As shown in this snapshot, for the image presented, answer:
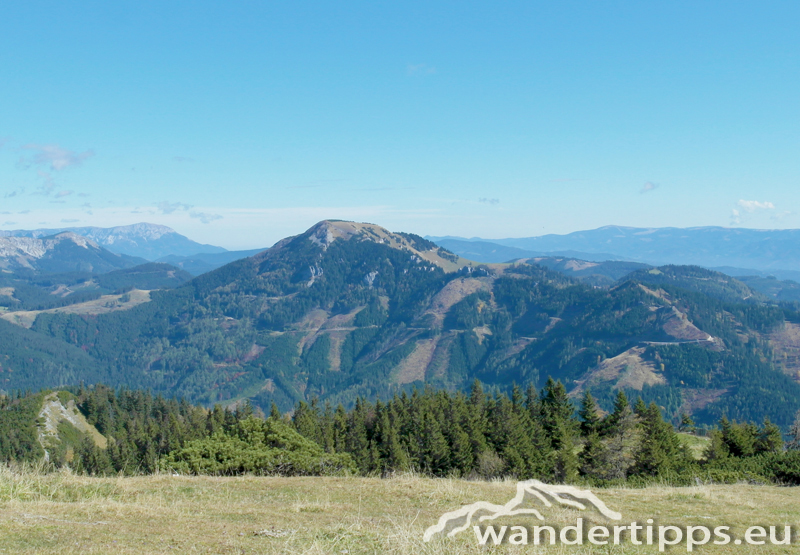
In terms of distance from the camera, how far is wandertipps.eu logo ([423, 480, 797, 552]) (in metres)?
12.5

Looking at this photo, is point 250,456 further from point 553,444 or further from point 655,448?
point 553,444

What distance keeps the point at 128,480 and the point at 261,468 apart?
840 centimetres

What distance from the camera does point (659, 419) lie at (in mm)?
52594

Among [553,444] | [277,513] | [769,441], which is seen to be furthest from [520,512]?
[769,441]

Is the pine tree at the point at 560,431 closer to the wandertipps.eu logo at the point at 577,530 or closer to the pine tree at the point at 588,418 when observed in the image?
the pine tree at the point at 588,418

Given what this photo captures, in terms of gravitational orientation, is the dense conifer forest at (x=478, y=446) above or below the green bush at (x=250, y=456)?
below

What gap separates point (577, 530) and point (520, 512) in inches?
72.6

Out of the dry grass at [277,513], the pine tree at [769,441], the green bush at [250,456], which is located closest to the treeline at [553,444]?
the pine tree at [769,441]

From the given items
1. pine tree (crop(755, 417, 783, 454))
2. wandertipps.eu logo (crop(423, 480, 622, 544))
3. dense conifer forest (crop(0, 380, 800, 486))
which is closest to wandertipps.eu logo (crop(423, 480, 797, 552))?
wandertipps.eu logo (crop(423, 480, 622, 544))

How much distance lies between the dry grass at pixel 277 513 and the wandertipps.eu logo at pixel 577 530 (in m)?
Result: 0.40

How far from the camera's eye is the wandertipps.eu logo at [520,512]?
1241 centimetres

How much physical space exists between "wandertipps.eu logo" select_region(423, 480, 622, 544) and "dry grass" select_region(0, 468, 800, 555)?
0.47 meters

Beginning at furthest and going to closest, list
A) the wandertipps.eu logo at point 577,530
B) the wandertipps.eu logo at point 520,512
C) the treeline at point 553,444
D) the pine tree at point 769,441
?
1. the pine tree at point 769,441
2. the treeline at point 553,444
3. the wandertipps.eu logo at point 577,530
4. the wandertipps.eu logo at point 520,512

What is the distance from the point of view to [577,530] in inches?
528
